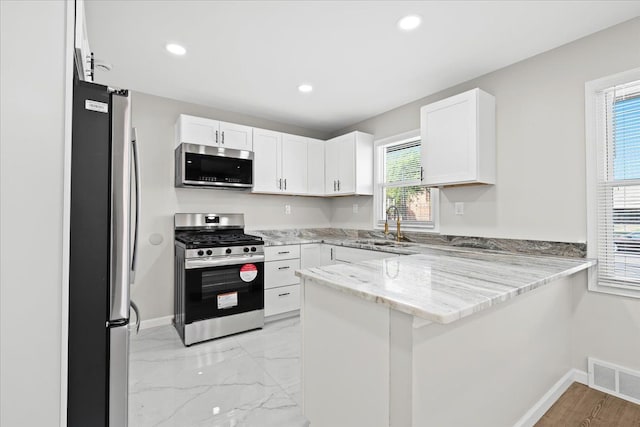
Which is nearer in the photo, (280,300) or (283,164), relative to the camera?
(280,300)

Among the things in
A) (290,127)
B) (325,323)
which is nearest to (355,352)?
(325,323)

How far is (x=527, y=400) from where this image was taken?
167cm

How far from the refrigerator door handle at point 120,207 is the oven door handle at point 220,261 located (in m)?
1.48

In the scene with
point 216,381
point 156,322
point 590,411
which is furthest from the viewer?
point 156,322

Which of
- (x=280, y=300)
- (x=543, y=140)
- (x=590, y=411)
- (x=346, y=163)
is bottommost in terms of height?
(x=590, y=411)

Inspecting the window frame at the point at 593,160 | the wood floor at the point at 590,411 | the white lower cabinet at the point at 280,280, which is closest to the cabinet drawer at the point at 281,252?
the white lower cabinet at the point at 280,280

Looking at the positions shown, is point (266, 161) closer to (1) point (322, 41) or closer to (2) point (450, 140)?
(1) point (322, 41)

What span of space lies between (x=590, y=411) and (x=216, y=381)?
244 centimetres

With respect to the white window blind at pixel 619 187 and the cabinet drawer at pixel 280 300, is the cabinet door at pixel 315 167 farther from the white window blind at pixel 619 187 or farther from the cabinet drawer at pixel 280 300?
the white window blind at pixel 619 187

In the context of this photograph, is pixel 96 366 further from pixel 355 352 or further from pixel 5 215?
pixel 355 352

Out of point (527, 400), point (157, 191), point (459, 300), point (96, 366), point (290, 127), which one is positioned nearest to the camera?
point (459, 300)

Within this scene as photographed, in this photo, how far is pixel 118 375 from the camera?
4.22ft

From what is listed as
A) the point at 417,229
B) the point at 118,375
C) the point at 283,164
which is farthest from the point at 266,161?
the point at 118,375

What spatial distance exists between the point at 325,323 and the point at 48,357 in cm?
105
